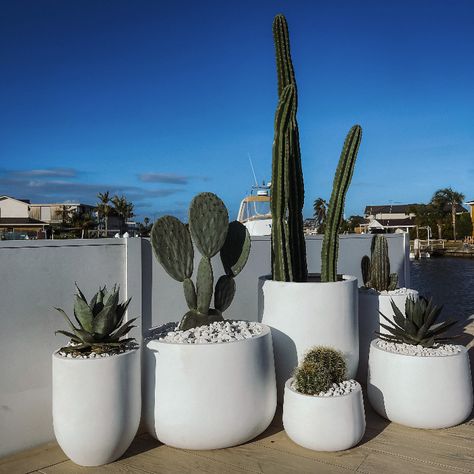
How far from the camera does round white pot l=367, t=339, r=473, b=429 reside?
3570mm

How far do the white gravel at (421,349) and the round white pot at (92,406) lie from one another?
2.04 metres

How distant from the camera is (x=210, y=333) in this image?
353cm

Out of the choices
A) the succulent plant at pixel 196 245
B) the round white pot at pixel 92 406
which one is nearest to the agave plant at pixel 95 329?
the round white pot at pixel 92 406

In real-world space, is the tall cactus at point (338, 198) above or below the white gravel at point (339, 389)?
above

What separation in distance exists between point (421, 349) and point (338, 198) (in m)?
1.46

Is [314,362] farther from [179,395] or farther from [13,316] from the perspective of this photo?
[13,316]

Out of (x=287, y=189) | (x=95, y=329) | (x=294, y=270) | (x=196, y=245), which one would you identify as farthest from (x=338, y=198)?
(x=95, y=329)

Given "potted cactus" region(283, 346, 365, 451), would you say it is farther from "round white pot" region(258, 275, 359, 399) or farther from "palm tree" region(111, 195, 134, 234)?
"palm tree" region(111, 195, 134, 234)

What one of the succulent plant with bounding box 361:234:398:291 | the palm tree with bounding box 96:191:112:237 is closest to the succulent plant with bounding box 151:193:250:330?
the succulent plant with bounding box 361:234:398:291

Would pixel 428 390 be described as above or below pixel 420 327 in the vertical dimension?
below

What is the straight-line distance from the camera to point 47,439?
3.45 meters

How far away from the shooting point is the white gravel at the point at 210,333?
341cm

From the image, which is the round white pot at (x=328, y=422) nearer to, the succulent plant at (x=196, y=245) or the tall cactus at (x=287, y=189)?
the succulent plant at (x=196, y=245)

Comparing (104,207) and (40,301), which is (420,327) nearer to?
(40,301)
